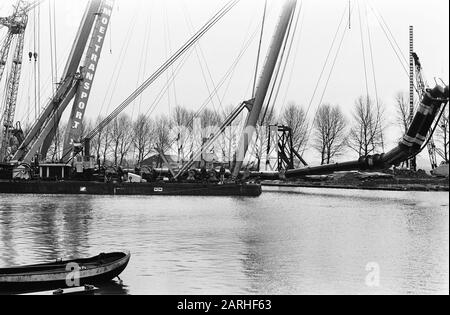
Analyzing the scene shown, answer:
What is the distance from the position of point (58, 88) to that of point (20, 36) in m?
17.6

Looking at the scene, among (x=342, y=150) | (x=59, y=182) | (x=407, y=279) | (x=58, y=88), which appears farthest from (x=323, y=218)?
(x=58, y=88)

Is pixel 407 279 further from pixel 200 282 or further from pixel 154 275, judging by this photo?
pixel 154 275

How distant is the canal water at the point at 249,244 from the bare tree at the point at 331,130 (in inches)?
173

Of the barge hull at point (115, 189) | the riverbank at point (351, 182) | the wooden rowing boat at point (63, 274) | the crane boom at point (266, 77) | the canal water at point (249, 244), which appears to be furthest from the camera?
the riverbank at point (351, 182)

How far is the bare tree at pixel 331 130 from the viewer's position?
140ft

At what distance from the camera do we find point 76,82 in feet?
199

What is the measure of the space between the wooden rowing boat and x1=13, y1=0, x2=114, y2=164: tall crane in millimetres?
43497

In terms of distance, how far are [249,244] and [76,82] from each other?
1563 inches

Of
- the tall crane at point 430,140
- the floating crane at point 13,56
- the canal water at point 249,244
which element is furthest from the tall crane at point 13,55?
the tall crane at point 430,140

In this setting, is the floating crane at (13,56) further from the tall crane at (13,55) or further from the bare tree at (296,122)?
the bare tree at (296,122)

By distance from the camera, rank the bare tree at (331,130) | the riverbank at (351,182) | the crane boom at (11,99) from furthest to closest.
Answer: the crane boom at (11,99) < the riverbank at (351,182) < the bare tree at (331,130)

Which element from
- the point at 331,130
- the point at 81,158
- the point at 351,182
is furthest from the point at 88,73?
the point at 351,182

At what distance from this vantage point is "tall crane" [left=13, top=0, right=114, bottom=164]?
2341 inches

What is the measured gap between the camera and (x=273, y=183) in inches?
3541
